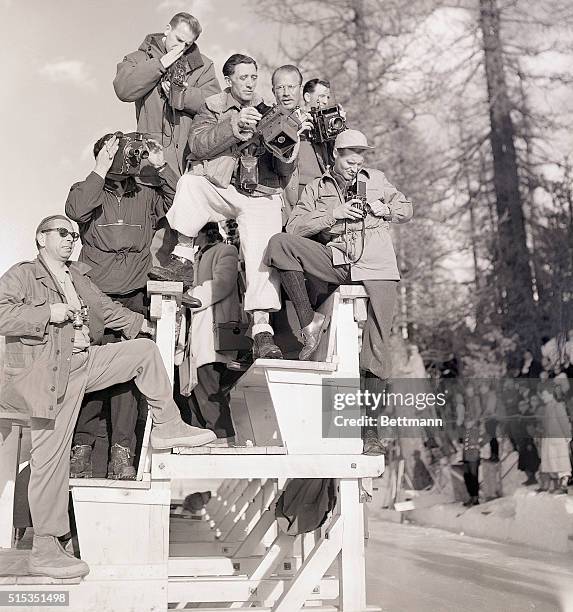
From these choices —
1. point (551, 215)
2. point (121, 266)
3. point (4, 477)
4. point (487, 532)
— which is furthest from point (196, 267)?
point (551, 215)

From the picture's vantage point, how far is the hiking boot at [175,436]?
8.12 ft

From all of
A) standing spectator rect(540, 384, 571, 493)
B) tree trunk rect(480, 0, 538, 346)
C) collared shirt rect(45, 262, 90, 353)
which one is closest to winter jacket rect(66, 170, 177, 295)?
collared shirt rect(45, 262, 90, 353)

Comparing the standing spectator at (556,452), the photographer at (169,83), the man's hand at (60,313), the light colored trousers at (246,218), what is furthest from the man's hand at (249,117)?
the standing spectator at (556,452)

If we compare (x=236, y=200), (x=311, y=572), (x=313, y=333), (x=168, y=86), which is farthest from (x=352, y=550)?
(x=168, y=86)

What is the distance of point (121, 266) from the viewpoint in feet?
10.7

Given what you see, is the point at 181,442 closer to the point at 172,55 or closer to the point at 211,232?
the point at 211,232

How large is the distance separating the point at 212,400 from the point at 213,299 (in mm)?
508

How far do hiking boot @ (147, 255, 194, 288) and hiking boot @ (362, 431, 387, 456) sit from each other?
0.92 m

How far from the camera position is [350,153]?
3139 mm

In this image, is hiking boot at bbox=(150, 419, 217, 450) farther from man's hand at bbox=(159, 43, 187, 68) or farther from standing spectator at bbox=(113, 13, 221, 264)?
man's hand at bbox=(159, 43, 187, 68)

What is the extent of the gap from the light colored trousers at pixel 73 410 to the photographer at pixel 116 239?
0.38 m

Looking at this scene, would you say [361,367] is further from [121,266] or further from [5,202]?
[5,202]

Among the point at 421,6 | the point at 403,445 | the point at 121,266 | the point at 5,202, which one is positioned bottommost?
the point at 403,445

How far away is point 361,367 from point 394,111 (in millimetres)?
9918
